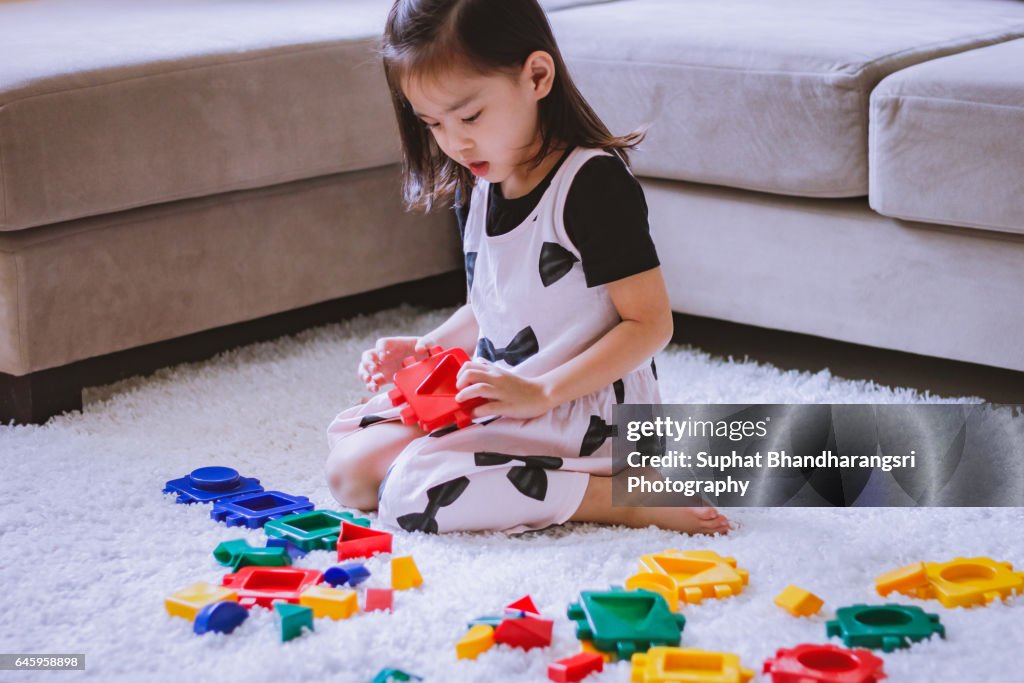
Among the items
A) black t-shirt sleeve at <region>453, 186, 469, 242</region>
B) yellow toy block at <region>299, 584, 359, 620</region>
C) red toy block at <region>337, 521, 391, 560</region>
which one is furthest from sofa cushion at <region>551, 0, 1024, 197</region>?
yellow toy block at <region>299, 584, 359, 620</region>

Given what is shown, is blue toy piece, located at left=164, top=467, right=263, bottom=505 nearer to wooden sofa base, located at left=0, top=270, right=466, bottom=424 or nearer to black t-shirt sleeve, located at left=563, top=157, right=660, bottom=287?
wooden sofa base, located at left=0, top=270, right=466, bottom=424

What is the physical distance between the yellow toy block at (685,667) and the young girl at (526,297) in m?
0.28

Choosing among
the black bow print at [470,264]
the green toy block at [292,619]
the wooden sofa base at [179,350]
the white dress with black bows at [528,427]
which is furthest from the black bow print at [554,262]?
the wooden sofa base at [179,350]

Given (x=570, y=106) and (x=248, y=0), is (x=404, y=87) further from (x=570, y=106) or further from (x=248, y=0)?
(x=248, y=0)

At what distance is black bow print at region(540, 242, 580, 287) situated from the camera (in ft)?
4.15

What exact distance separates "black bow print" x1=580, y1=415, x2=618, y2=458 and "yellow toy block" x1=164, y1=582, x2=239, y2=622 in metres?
0.38

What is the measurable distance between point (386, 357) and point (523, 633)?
467mm

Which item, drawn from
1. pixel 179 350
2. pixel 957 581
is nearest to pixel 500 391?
pixel 957 581

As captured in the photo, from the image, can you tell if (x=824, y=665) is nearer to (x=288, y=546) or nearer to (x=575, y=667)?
(x=575, y=667)

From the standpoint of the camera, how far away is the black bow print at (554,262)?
1.26 meters

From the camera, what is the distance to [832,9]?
1910 millimetres

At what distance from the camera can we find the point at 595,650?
0.98m

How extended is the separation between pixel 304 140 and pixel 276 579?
0.79 meters

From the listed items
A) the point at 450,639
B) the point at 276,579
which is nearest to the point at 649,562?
the point at 450,639
